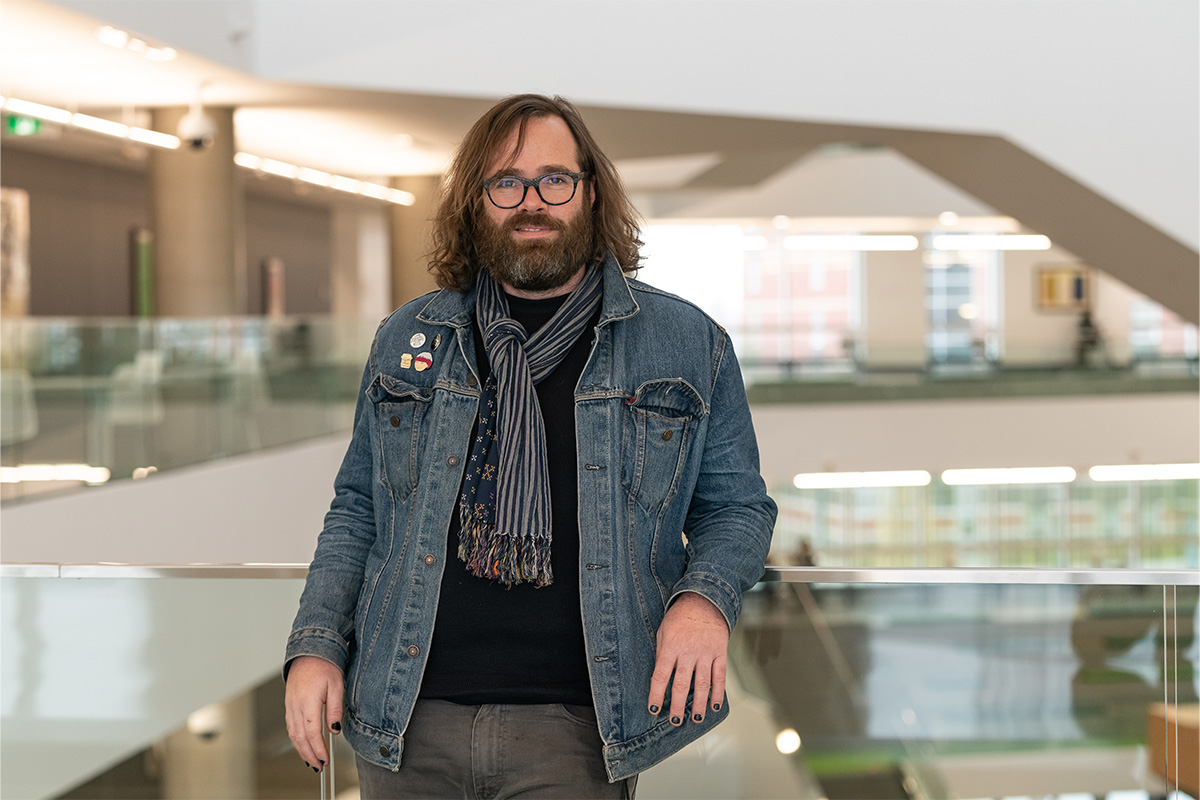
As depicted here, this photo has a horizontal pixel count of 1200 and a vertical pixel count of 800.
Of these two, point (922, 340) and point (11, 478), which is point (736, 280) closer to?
point (922, 340)

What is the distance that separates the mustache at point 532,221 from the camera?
5.52 ft

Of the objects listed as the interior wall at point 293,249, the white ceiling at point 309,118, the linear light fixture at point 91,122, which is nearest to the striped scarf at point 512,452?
the white ceiling at point 309,118

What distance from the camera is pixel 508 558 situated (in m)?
1.56

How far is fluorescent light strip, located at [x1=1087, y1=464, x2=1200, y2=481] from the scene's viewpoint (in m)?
13.8

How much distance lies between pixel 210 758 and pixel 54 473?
3752 mm

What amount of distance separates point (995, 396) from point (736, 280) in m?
8.49

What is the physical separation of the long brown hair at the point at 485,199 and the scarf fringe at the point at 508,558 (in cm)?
45

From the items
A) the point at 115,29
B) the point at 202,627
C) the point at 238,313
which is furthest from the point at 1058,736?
the point at 238,313

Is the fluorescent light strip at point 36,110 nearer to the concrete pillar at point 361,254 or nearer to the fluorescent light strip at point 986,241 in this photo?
the concrete pillar at point 361,254

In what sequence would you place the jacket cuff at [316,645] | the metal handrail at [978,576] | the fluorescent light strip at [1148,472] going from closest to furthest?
the jacket cuff at [316,645], the metal handrail at [978,576], the fluorescent light strip at [1148,472]

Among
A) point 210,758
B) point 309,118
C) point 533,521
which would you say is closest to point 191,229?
point 309,118

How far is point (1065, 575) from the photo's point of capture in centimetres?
223

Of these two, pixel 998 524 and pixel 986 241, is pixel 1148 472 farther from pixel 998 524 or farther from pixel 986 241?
pixel 986 241

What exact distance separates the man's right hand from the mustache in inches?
26.9
